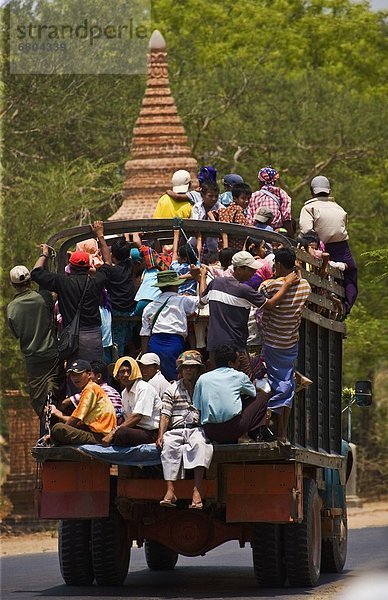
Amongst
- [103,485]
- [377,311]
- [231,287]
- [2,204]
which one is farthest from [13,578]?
[377,311]

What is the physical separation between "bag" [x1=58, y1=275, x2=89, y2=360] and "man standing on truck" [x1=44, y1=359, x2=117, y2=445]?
0.37 meters

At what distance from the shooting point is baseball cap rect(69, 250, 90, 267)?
14.3m

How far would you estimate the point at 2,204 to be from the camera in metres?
32.0

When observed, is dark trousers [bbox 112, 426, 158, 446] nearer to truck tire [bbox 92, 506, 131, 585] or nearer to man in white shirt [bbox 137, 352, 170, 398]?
man in white shirt [bbox 137, 352, 170, 398]

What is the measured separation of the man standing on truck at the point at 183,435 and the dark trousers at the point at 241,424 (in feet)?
0.30

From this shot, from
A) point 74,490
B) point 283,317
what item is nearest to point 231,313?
point 283,317

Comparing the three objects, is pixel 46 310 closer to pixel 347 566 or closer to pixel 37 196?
pixel 347 566

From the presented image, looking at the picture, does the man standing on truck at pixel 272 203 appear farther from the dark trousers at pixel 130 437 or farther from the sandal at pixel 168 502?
the sandal at pixel 168 502

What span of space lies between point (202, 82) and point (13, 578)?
2786 centimetres

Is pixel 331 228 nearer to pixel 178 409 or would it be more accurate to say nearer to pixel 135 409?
pixel 178 409

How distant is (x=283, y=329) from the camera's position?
532 inches

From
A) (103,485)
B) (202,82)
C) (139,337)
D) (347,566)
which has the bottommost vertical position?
(347,566)

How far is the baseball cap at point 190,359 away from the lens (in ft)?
44.3

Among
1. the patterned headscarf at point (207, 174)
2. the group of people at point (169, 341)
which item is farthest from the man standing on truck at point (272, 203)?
the group of people at point (169, 341)
